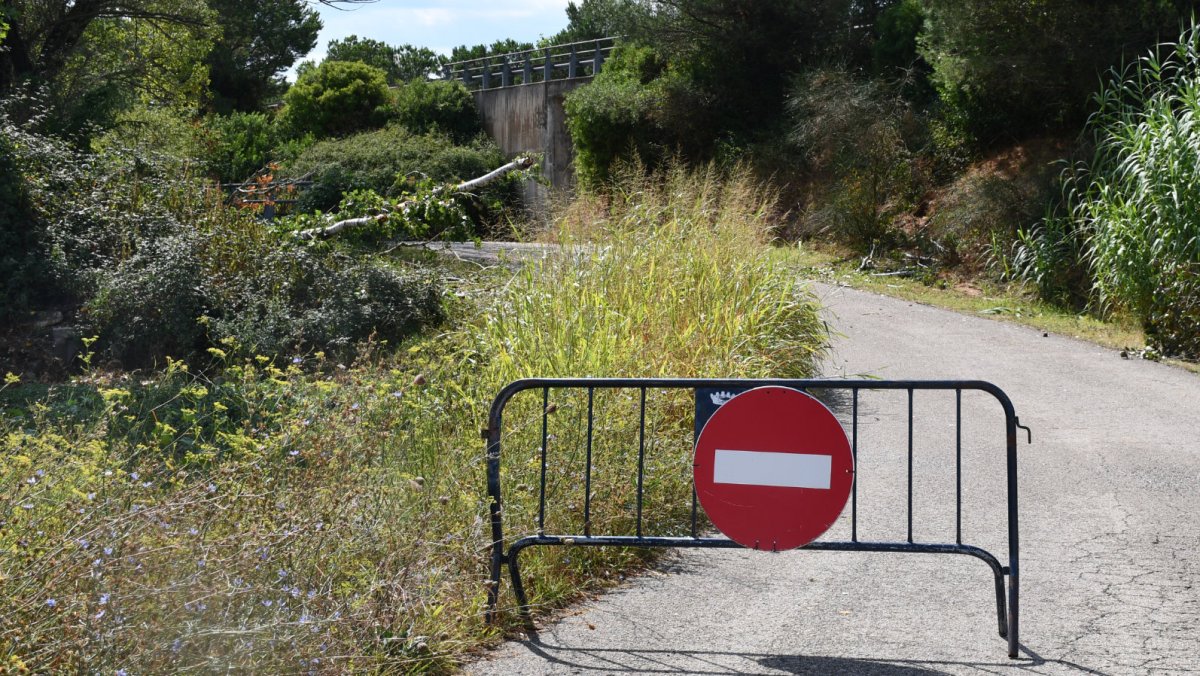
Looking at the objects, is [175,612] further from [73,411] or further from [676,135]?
[676,135]

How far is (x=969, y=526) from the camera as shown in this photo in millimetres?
6363

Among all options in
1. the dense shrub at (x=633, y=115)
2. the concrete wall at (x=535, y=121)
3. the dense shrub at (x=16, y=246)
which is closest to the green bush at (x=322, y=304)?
the dense shrub at (x=16, y=246)

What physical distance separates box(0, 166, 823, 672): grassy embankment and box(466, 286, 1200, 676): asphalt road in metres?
0.47

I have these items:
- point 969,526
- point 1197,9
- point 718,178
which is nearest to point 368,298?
point 718,178

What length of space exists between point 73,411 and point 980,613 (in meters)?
6.81

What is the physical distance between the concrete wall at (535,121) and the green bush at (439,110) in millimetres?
797

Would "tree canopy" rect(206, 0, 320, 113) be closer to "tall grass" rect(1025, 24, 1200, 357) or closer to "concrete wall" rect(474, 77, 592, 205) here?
"concrete wall" rect(474, 77, 592, 205)

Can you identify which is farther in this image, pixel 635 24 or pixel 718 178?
pixel 635 24

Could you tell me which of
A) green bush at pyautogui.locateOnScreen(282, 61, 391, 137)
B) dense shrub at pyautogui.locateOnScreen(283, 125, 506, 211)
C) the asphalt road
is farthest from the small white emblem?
green bush at pyautogui.locateOnScreen(282, 61, 391, 137)

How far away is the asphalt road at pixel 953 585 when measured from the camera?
177 inches

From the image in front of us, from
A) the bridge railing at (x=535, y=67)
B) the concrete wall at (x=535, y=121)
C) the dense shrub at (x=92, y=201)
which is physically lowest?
the dense shrub at (x=92, y=201)

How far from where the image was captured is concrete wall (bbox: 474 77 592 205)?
36.8 meters

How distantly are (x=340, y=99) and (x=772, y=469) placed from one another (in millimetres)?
39685

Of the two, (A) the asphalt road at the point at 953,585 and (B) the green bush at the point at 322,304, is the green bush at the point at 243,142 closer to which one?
(B) the green bush at the point at 322,304
